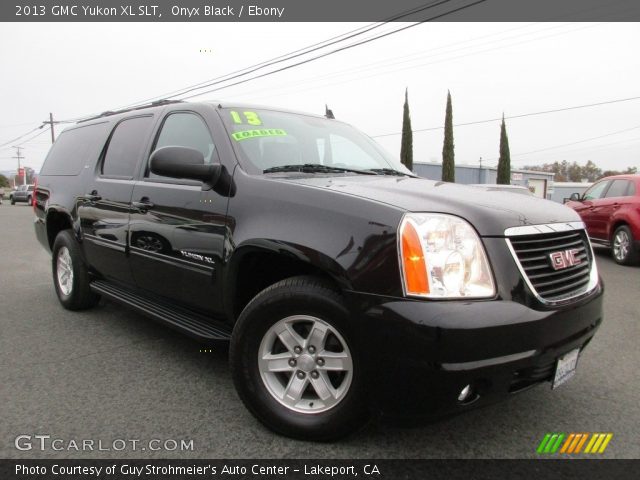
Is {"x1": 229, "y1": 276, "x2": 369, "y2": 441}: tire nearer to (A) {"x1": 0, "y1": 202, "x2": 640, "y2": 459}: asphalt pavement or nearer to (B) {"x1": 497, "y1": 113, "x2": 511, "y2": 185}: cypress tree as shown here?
(A) {"x1": 0, "y1": 202, "x2": 640, "y2": 459}: asphalt pavement

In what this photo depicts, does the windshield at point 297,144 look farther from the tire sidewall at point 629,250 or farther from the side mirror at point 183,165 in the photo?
the tire sidewall at point 629,250

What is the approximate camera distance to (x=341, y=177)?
277 cm

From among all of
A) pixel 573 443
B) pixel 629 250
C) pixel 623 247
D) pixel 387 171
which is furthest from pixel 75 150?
pixel 623 247

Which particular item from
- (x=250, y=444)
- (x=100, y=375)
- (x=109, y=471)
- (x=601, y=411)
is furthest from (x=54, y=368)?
(x=601, y=411)

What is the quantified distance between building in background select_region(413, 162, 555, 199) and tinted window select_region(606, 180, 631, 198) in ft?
107

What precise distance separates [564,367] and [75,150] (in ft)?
14.9

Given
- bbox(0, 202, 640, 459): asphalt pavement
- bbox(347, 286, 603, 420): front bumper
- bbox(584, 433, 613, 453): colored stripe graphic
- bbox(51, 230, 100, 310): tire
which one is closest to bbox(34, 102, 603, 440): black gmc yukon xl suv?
bbox(347, 286, 603, 420): front bumper

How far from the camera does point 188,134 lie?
3174 mm

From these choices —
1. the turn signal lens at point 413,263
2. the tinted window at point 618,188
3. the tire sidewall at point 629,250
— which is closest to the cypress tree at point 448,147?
the tinted window at point 618,188

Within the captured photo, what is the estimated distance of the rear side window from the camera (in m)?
4.23

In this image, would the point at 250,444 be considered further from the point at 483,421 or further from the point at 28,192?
the point at 28,192

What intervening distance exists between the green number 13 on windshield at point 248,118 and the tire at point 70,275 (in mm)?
2183

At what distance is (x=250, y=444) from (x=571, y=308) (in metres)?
1.62

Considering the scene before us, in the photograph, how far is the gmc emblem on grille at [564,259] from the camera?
2150 mm
